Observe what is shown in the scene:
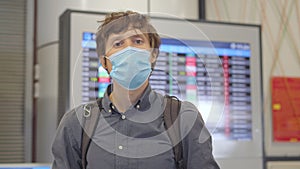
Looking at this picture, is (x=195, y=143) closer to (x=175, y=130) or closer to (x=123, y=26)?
(x=175, y=130)

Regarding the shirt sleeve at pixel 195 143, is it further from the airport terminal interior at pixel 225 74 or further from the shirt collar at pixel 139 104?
the airport terminal interior at pixel 225 74

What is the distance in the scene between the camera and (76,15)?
2.33 metres

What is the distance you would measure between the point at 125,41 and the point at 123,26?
0.03 meters

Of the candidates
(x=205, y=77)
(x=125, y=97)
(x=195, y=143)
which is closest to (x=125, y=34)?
(x=125, y=97)

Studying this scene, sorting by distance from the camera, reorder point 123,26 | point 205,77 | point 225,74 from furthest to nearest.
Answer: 1. point 225,74
2. point 205,77
3. point 123,26

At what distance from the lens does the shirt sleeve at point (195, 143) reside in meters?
1.20

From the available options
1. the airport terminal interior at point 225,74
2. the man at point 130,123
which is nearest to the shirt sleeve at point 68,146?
the man at point 130,123

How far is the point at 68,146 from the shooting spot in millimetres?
1241

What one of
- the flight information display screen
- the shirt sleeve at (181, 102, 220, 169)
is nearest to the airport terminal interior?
the flight information display screen

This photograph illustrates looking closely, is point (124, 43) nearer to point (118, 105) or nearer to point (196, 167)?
point (118, 105)

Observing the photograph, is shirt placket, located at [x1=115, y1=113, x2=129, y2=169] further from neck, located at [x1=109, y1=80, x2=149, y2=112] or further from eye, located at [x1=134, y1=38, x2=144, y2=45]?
eye, located at [x1=134, y1=38, x2=144, y2=45]

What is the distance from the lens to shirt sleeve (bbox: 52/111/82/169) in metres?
1.23

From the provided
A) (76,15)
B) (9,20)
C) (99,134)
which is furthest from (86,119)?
(9,20)

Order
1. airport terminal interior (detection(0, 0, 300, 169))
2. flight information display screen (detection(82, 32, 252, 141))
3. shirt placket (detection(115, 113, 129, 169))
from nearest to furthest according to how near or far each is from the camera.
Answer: shirt placket (detection(115, 113, 129, 169))
flight information display screen (detection(82, 32, 252, 141))
airport terminal interior (detection(0, 0, 300, 169))
